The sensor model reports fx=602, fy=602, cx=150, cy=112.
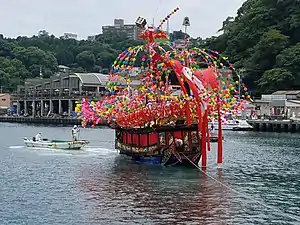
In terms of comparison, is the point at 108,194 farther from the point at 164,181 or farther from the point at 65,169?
the point at 65,169

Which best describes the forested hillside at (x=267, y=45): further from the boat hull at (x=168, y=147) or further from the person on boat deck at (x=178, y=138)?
the person on boat deck at (x=178, y=138)

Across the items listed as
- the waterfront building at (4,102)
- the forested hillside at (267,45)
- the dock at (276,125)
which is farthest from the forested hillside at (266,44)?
the waterfront building at (4,102)

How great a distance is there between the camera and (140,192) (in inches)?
1344

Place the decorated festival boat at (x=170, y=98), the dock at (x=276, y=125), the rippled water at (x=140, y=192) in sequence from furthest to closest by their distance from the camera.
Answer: the dock at (x=276, y=125)
the decorated festival boat at (x=170, y=98)
the rippled water at (x=140, y=192)

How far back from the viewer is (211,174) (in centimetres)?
4153

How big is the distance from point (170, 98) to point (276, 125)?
63763 mm

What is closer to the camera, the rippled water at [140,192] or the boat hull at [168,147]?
the rippled water at [140,192]

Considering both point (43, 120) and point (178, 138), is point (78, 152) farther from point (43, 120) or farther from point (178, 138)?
point (43, 120)

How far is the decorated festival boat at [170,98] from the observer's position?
39312 millimetres

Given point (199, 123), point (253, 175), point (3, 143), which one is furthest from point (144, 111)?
point (3, 143)

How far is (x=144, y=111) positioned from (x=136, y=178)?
6.46 meters

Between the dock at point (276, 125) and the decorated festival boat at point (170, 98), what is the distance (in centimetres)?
→ 5707

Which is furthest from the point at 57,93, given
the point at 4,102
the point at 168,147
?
the point at 168,147

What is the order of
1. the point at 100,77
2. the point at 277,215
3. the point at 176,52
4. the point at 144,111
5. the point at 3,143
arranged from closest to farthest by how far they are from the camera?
the point at 277,215
the point at 176,52
the point at 144,111
the point at 3,143
the point at 100,77
